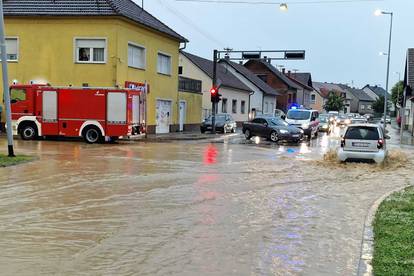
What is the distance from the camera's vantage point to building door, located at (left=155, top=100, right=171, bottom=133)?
3500cm

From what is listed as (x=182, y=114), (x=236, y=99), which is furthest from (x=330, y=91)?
(x=182, y=114)

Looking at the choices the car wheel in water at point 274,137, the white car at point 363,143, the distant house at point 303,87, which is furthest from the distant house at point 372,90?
the white car at point 363,143

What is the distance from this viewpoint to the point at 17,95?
26.2 m

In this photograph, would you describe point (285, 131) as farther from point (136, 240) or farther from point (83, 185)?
point (136, 240)

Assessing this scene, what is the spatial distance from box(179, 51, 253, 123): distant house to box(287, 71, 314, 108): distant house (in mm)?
33970

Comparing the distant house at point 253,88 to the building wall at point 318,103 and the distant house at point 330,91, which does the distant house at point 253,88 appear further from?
the distant house at point 330,91

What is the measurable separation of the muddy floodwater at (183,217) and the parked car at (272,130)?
43.8ft

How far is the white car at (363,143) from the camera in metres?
17.5

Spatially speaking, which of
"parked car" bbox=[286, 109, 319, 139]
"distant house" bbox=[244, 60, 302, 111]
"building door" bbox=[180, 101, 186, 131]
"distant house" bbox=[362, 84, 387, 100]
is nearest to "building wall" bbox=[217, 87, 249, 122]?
"building door" bbox=[180, 101, 186, 131]

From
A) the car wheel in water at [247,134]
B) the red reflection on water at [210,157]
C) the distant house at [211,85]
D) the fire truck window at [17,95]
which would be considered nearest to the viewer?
the red reflection on water at [210,157]

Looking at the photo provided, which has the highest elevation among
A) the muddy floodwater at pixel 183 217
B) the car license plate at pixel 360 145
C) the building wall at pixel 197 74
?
the building wall at pixel 197 74

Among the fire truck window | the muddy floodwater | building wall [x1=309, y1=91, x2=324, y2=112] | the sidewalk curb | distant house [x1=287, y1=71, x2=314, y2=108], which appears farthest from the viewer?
building wall [x1=309, y1=91, x2=324, y2=112]

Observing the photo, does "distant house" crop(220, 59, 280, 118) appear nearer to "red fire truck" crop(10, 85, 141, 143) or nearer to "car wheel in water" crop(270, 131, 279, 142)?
"car wheel in water" crop(270, 131, 279, 142)

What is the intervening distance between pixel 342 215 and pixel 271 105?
65.5 m
